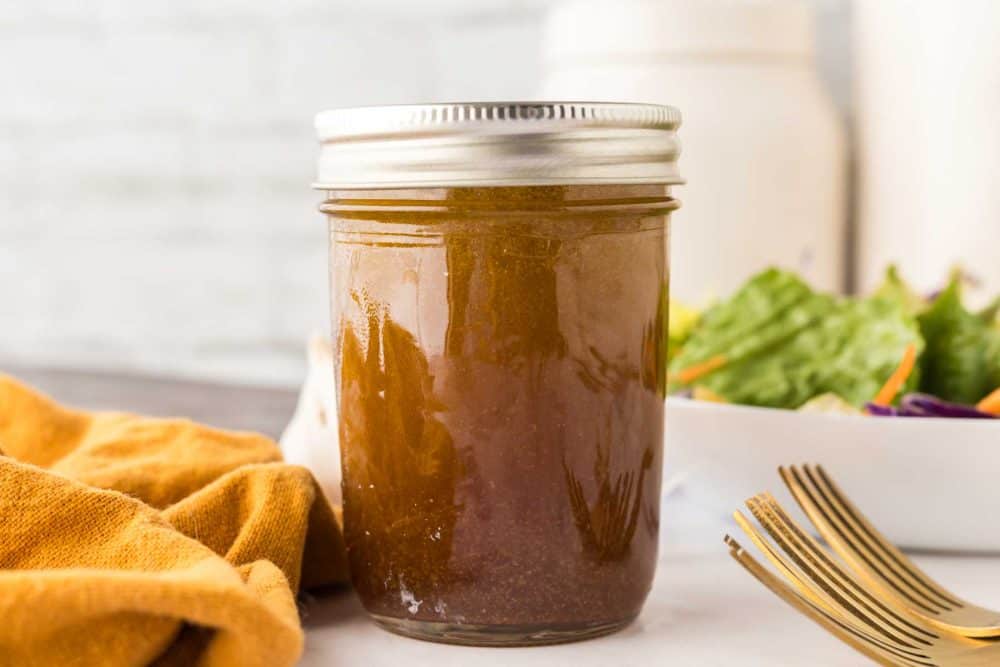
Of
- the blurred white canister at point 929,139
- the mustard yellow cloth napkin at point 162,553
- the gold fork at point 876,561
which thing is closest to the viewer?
the mustard yellow cloth napkin at point 162,553

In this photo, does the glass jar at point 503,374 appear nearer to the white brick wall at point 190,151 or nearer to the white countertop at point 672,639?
the white countertop at point 672,639

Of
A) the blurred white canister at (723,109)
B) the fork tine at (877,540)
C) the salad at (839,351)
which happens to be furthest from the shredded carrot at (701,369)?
the blurred white canister at (723,109)

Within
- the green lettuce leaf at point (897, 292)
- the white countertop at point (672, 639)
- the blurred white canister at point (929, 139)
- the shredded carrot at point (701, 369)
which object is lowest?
the white countertop at point (672, 639)

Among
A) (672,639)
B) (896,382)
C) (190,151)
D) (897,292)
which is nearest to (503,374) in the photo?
(672,639)

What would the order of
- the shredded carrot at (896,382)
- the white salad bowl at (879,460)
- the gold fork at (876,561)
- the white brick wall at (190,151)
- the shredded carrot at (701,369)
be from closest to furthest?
the gold fork at (876,561) → the white salad bowl at (879,460) → the shredded carrot at (896,382) → the shredded carrot at (701,369) → the white brick wall at (190,151)

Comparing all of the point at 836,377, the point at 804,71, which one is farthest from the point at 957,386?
the point at 804,71

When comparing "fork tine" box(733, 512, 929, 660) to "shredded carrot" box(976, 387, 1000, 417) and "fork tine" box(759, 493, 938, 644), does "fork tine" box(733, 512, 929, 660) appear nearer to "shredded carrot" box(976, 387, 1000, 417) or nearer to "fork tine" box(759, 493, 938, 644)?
"fork tine" box(759, 493, 938, 644)

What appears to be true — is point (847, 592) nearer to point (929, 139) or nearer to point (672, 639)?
point (672, 639)
